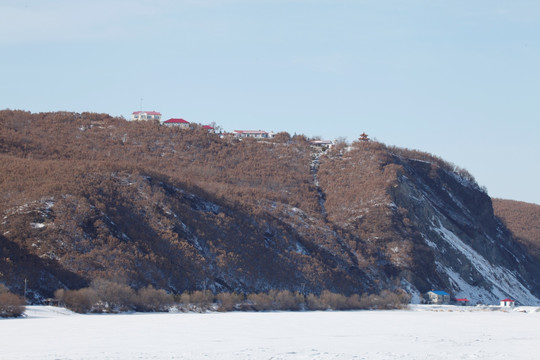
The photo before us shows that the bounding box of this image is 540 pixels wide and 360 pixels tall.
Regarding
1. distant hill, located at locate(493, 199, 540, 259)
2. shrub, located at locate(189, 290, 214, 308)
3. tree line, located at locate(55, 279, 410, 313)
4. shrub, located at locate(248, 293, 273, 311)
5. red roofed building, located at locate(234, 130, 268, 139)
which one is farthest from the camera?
red roofed building, located at locate(234, 130, 268, 139)

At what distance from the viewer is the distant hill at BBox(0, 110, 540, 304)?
63.4m

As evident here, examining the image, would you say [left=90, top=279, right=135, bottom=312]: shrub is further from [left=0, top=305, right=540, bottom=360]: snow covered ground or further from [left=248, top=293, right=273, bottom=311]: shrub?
[left=248, top=293, right=273, bottom=311]: shrub

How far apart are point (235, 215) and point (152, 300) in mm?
26196

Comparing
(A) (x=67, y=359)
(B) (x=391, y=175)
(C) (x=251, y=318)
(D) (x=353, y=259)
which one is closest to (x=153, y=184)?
(D) (x=353, y=259)

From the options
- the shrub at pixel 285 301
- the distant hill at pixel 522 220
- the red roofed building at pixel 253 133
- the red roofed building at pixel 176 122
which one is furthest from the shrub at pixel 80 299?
the distant hill at pixel 522 220

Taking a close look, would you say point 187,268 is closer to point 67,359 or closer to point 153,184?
point 153,184

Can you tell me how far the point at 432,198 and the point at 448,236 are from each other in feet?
29.3

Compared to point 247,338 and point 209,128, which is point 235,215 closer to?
point 247,338

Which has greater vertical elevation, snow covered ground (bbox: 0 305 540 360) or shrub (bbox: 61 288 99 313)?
shrub (bbox: 61 288 99 313)

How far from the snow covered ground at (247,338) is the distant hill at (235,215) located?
1435 cm

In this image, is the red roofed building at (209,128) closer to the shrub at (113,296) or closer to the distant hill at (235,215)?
the distant hill at (235,215)

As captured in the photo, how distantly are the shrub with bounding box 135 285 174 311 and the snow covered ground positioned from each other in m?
6.27

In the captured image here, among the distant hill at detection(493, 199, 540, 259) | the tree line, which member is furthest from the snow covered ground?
the distant hill at detection(493, 199, 540, 259)

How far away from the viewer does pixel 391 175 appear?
336 feet
